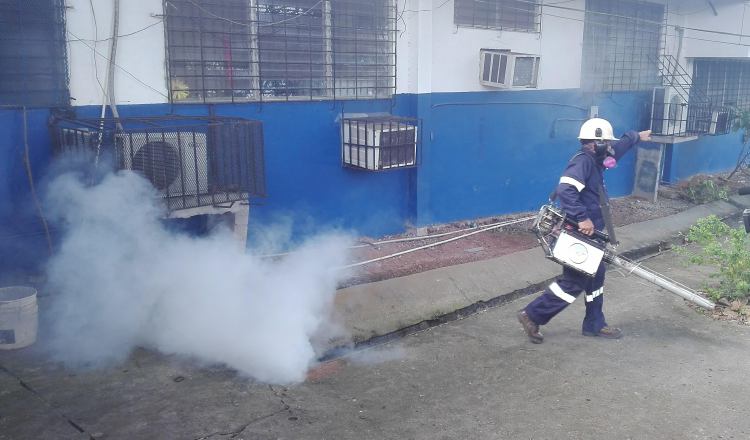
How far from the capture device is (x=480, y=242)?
29.4 feet

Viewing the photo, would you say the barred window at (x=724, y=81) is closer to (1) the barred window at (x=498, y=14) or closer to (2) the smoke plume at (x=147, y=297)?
(1) the barred window at (x=498, y=14)

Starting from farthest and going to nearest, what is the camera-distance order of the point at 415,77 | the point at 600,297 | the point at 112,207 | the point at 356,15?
the point at 415,77, the point at 356,15, the point at 600,297, the point at 112,207

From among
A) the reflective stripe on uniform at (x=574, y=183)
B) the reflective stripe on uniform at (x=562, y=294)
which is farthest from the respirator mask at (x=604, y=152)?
the reflective stripe on uniform at (x=562, y=294)

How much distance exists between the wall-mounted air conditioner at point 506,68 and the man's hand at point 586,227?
3.99m

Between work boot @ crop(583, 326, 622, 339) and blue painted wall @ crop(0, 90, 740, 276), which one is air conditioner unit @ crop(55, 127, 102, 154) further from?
work boot @ crop(583, 326, 622, 339)

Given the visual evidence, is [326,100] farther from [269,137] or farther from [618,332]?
[618,332]

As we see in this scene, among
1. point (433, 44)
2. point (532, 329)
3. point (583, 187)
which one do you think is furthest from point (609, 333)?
point (433, 44)

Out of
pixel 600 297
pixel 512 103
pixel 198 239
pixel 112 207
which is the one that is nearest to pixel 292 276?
pixel 198 239

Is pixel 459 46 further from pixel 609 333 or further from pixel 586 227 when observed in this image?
pixel 609 333

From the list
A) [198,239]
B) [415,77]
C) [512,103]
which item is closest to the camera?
[198,239]

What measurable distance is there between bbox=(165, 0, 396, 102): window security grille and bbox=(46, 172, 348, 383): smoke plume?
1606mm

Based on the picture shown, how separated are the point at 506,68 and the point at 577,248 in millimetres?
4239

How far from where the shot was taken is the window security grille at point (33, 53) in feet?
18.9

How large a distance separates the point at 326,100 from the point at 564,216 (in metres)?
3.44
